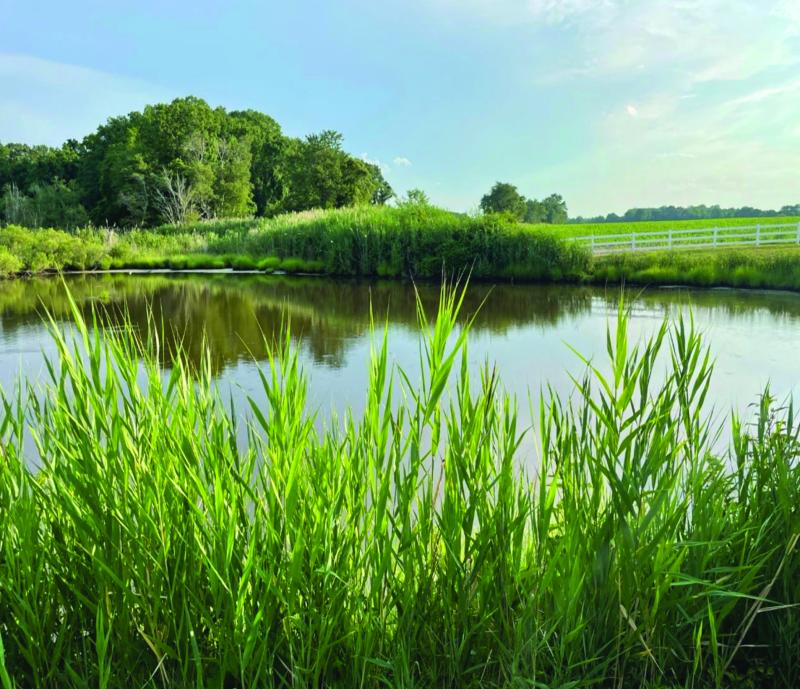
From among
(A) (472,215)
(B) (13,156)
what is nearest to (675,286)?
(A) (472,215)

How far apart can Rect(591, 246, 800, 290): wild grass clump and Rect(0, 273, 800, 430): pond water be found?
27.9 inches

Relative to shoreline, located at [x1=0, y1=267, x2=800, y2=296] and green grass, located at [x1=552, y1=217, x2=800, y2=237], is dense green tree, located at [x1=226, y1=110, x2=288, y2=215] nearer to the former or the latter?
green grass, located at [x1=552, y1=217, x2=800, y2=237]

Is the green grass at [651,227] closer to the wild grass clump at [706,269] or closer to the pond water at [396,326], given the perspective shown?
the wild grass clump at [706,269]

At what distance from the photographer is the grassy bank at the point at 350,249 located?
1495cm

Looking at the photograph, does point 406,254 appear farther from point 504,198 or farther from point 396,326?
point 504,198

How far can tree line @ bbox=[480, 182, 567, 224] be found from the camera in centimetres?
4638

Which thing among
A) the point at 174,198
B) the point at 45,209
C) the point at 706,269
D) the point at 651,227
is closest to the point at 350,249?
the point at 706,269

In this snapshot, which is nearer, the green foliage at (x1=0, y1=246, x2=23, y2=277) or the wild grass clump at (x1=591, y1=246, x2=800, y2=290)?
the wild grass clump at (x1=591, y1=246, x2=800, y2=290)

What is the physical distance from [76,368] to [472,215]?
16.0 metres

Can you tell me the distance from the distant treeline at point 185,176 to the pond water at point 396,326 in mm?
17405

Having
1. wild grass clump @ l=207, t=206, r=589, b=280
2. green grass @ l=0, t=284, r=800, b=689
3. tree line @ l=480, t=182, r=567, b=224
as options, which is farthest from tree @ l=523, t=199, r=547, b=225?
green grass @ l=0, t=284, r=800, b=689

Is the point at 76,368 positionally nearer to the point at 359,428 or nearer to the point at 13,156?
the point at 359,428

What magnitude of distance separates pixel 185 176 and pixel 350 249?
73.7 feet

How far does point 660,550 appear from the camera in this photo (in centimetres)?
133
